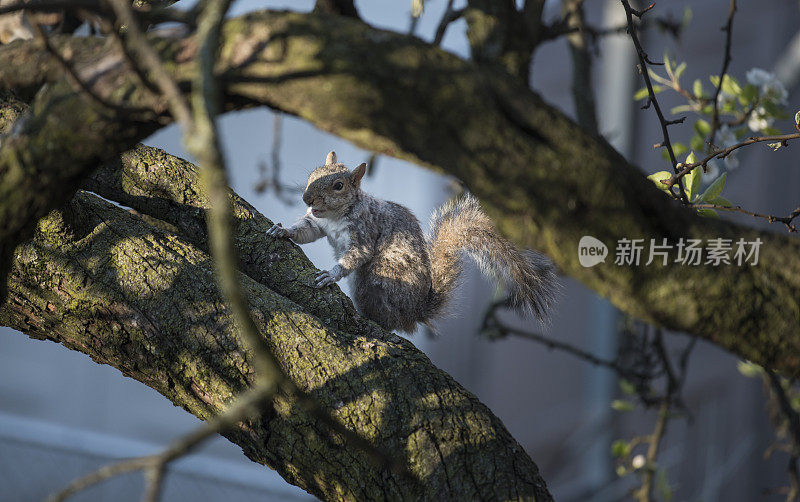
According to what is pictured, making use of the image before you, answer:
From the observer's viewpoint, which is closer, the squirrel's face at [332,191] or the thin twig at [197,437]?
the thin twig at [197,437]

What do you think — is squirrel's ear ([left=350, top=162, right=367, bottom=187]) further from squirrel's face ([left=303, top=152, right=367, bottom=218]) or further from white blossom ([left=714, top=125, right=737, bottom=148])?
white blossom ([left=714, top=125, right=737, bottom=148])

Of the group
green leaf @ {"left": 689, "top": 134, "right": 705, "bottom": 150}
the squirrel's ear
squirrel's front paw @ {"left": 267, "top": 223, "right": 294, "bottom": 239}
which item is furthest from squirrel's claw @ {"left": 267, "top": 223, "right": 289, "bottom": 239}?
green leaf @ {"left": 689, "top": 134, "right": 705, "bottom": 150}

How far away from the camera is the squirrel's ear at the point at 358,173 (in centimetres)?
146

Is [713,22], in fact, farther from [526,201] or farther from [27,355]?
[27,355]

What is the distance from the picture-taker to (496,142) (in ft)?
1.66

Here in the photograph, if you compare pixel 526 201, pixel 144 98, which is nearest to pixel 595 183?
pixel 526 201

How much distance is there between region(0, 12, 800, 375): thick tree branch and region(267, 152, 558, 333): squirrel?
66cm

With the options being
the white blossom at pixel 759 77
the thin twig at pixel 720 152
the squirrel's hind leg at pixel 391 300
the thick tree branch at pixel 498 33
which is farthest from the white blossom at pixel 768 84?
the squirrel's hind leg at pixel 391 300

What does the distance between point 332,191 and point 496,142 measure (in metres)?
0.95

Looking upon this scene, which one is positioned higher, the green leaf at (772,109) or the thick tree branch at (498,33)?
the thick tree branch at (498,33)

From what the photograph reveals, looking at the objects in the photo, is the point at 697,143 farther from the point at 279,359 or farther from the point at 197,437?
the point at 197,437

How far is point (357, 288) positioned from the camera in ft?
4.58

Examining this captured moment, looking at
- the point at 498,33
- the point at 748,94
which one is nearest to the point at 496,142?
the point at 498,33

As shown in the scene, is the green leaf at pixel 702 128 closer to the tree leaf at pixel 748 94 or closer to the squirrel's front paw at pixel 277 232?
the tree leaf at pixel 748 94
